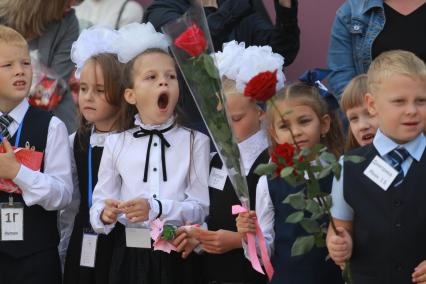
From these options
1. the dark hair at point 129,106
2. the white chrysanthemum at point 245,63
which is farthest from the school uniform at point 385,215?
the dark hair at point 129,106

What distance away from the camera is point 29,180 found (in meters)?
4.68

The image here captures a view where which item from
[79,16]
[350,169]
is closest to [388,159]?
[350,169]

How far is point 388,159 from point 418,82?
0.31 metres

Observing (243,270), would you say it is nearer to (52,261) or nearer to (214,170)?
(214,170)

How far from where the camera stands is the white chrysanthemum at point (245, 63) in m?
4.73

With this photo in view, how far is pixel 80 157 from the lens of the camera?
16.9 feet

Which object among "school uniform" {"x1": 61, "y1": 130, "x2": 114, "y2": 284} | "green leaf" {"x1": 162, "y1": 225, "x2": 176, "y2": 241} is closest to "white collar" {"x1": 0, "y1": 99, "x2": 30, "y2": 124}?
"school uniform" {"x1": 61, "y1": 130, "x2": 114, "y2": 284}

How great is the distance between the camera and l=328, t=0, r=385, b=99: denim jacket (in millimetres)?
4922

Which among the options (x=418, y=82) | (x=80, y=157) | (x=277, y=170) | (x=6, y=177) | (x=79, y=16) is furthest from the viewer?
(x=79, y=16)

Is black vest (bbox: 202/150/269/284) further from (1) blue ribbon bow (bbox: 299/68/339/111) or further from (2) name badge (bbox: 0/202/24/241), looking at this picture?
(2) name badge (bbox: 0/202/24/241)

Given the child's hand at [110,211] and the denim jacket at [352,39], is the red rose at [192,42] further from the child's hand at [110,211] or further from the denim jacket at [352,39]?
the denim jacket at [352,39]

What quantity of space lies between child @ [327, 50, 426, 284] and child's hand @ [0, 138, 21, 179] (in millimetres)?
1622

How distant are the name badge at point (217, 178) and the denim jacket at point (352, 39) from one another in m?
0.74

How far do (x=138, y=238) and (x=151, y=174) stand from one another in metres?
0.31
